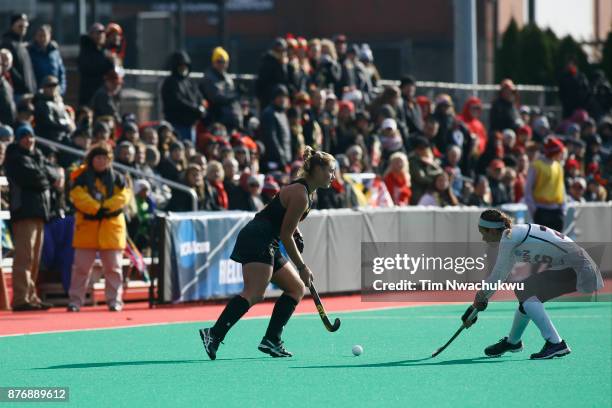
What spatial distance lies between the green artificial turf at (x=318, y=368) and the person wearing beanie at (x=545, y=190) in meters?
5.30

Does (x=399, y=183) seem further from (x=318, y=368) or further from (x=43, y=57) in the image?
(x=318, y=368)

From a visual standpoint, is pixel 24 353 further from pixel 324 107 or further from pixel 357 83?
pixel 357 83

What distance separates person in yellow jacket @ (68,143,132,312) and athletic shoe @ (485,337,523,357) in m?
6.44

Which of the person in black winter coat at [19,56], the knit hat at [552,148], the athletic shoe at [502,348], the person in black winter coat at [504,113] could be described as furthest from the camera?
the person in black winter coat at [504,113]

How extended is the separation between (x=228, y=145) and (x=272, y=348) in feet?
29.2

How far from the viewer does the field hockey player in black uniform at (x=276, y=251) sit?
1271 cm

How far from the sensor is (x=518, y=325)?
43.5 feet

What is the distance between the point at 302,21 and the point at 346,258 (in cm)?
3683

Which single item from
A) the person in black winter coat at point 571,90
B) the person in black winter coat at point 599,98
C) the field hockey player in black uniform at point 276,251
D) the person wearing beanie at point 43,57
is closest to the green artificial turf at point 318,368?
the field hockey player in black uniform at point 276,251

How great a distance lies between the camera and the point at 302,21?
58000 millimetres

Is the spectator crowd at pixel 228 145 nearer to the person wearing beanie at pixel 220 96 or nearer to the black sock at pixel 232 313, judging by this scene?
the person wearing beanie at pixel 220 96

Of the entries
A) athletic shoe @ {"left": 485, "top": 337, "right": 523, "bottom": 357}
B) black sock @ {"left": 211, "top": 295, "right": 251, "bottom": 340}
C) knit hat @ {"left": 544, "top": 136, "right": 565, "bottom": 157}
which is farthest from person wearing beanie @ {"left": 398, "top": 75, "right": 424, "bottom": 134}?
black sock @ {"left": 211, "top": 295, "right": 251, "bottom": 340}

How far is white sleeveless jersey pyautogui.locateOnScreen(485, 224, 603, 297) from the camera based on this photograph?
12.6 m

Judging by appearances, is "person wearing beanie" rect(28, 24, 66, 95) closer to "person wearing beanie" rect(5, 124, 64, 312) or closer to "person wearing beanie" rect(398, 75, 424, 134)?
"person wearing beanie" rect(5, 124, 64, 312)
